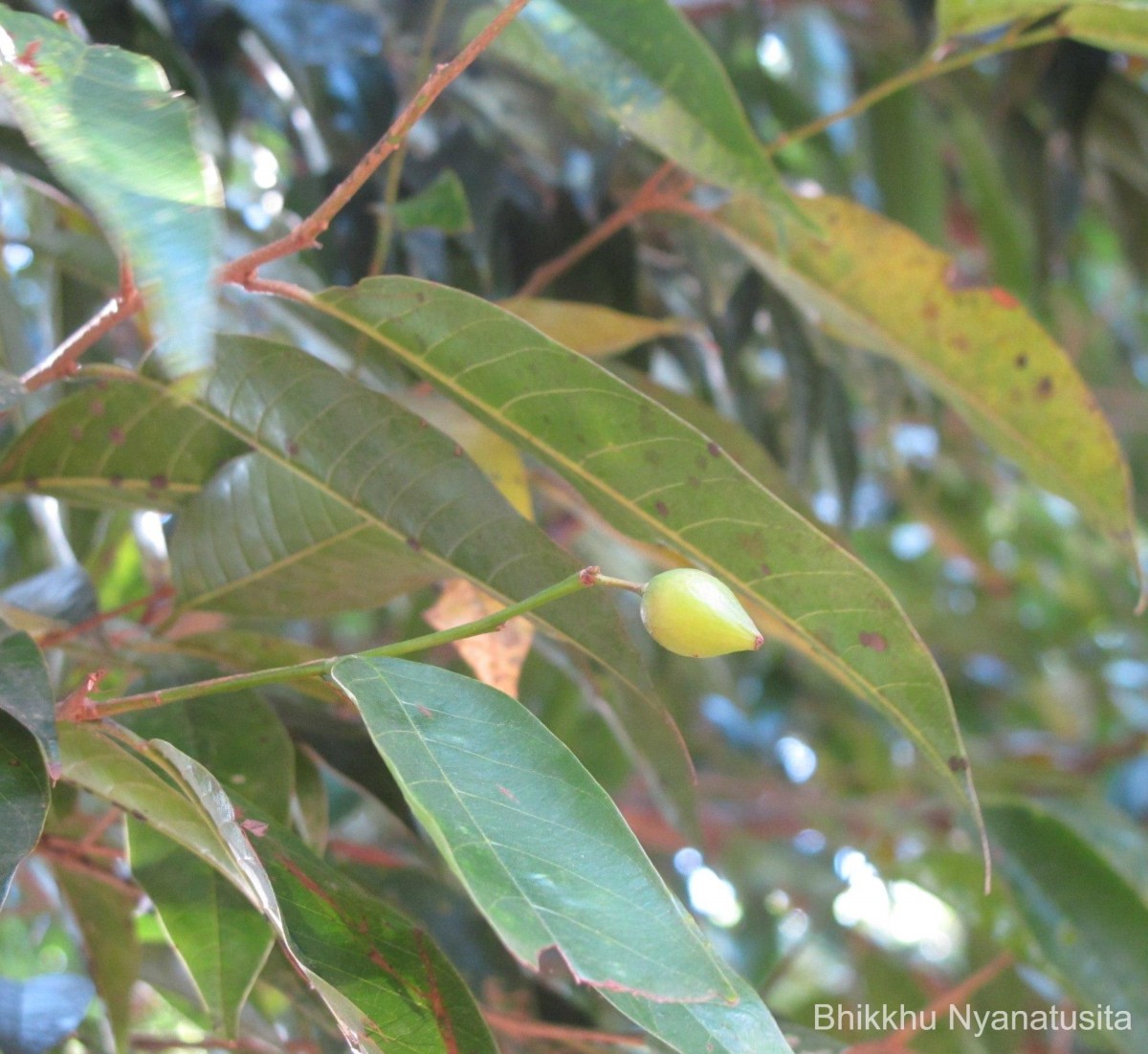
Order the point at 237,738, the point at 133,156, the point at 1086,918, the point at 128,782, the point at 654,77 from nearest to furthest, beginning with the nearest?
the point at 133,156 → the point at 128,782 → the point at 237,738 → the point at 654,77 → the point at 1086,918

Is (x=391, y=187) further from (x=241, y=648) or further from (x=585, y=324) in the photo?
(x=241, y=648)

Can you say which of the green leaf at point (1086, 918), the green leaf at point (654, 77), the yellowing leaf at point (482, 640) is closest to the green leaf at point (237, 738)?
the yellowing leaf at point (482, 640)

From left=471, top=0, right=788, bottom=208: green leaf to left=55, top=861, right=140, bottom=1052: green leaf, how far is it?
540 mm

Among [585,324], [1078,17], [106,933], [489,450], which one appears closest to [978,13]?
[1078,17]

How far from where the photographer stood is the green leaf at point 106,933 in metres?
0.67

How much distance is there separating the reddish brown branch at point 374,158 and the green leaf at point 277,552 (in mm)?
117

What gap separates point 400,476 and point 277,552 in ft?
0.36

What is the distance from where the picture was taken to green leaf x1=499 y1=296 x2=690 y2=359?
30.8 inches

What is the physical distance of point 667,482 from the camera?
54 cm

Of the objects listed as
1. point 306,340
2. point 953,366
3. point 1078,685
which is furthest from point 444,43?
point 1078,685

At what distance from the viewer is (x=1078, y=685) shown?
2.13 metres

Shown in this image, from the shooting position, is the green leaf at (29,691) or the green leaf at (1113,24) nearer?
the green leaf at (29,691)

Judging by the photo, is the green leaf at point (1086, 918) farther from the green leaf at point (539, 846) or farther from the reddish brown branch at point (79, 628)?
the reddish brown branch at point (79, 628)

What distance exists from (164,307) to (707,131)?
0.47 metres
